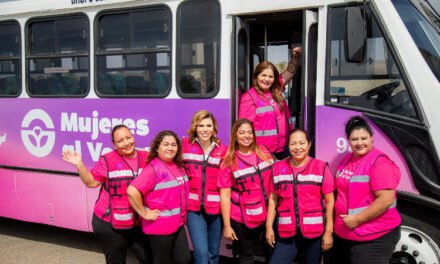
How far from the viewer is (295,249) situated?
338 centimetres

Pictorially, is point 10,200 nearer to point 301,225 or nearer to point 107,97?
point 107,97

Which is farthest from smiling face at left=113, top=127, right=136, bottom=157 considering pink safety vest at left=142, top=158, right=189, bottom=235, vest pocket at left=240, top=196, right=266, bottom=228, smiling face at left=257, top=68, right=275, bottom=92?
smiling face at left=257, top=68, right=275, bottom=92

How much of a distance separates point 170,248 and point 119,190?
2.06 ft

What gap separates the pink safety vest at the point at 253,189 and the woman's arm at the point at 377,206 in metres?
0.73

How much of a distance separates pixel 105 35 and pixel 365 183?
122 inches

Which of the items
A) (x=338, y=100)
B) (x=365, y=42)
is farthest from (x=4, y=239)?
(x=365, y=42)

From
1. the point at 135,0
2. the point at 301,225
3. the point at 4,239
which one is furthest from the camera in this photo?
the point at 4,239

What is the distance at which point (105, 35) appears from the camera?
15.4 ft

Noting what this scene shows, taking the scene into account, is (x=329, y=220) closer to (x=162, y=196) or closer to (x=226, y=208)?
(x=226, y=208)

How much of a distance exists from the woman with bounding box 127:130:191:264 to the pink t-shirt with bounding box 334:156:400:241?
119 cm

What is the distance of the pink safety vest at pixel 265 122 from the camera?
3.93 metres

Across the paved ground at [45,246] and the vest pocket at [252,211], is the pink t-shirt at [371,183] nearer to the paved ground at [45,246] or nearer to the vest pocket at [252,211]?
the vest pocket at [252,211]

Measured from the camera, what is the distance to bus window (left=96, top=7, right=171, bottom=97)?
14.5 feet

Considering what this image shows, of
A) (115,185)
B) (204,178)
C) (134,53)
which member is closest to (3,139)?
(134,53)
